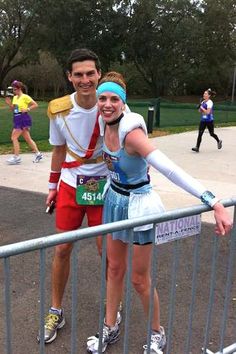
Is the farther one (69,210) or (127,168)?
(69,210)

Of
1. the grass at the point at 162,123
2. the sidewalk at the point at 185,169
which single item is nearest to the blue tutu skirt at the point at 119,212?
the sidewalk at the point at 185,169

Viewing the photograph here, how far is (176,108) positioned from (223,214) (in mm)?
20527

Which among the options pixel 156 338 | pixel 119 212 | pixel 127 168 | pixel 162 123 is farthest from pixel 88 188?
pixel 162 123

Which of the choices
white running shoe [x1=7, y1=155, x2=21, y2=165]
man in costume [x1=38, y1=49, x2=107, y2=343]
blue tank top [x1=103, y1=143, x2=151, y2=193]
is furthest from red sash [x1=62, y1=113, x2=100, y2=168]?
white running shoe [x1=7, y1=155, x2=21, y2=165]

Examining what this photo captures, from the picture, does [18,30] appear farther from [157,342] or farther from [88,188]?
[157,342]

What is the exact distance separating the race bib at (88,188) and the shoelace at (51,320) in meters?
0.82

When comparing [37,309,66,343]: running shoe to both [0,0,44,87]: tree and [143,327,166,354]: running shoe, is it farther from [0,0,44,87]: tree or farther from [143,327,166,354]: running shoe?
[0,0,44,87]: tree

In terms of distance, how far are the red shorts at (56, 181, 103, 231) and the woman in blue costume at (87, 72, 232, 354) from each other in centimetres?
31

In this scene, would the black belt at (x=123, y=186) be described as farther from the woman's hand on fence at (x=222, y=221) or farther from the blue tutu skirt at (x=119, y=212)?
the woman's hand on fence at (x=222, y=221)

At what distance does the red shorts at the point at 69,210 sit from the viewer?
315cm

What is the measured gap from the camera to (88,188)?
3111 mm

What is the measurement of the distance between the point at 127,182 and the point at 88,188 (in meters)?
0.46

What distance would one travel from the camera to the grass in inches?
483

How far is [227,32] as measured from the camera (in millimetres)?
50625
